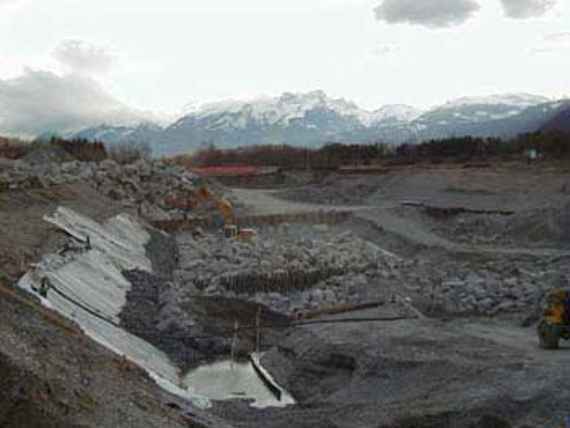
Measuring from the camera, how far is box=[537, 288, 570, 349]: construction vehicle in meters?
14.5

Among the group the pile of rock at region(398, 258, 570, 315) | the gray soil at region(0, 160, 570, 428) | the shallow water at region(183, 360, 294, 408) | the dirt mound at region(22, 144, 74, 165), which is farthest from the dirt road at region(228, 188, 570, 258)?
the shallow water at region(183, 360, 294, 408)

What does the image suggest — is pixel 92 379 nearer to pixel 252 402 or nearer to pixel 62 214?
pixel 252 402

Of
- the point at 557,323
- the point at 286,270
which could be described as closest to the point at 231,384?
the point at 557,323

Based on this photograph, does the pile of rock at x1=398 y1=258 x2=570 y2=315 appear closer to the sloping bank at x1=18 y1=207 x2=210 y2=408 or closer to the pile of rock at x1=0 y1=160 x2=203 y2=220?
the sloping bank at x1=18 y1=207 x2=210 y2=408

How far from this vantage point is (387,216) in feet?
140

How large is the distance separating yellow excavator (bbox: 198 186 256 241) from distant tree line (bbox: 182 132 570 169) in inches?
1050

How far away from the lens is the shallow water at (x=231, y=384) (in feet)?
48.8

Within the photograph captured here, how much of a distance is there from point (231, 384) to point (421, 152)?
56946 millimetres

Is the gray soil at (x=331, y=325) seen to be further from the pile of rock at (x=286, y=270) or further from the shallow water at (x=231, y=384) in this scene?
the shallow water at (x=231, y=384)

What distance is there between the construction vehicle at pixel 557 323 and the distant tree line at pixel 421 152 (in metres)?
42.0

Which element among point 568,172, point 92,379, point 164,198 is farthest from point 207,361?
point 568,172

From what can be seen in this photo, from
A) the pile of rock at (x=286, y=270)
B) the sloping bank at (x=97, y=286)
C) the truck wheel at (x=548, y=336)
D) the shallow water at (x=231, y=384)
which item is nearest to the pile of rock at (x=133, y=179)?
the pile of rock at (x=286, y=270)

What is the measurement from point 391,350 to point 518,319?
18.0ft

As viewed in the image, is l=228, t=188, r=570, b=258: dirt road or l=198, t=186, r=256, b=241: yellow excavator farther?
l=198, t=186, r=256, b=241: yellow excavator
